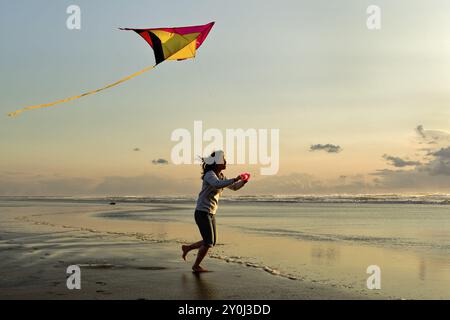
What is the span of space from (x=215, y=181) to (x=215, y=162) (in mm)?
386

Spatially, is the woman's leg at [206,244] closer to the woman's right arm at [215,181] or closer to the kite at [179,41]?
the woman's right arm at [215,181]

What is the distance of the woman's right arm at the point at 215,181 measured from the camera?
8.35 m

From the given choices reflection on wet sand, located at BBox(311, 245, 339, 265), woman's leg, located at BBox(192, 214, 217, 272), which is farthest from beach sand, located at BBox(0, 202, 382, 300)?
reflection on wet sand, located at BBox(311, 245, 339, 265)

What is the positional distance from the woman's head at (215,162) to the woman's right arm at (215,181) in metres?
0.16

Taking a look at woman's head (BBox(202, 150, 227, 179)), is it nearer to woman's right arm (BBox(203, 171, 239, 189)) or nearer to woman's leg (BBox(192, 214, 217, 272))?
woman's right arm (BBox(203, 171, 239, 189))

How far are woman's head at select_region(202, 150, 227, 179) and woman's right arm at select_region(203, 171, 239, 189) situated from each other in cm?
16

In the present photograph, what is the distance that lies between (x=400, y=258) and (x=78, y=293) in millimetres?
6114

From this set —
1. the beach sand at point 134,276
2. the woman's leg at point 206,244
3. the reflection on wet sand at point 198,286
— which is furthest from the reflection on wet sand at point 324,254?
the reflection on wet sand at point 198,286

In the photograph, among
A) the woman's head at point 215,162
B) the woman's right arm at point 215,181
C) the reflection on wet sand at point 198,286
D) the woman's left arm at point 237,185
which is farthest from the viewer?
the woman's head at point 215,162

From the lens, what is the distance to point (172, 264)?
9.60 metres

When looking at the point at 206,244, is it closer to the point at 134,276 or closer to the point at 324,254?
the point at 134,276

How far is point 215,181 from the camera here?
8.53m

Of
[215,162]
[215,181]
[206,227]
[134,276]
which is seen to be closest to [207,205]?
[206,227]
